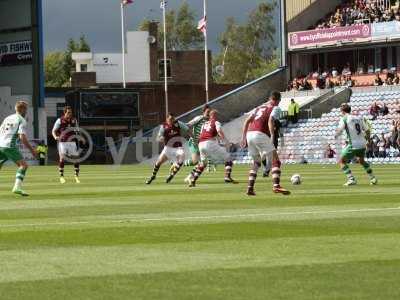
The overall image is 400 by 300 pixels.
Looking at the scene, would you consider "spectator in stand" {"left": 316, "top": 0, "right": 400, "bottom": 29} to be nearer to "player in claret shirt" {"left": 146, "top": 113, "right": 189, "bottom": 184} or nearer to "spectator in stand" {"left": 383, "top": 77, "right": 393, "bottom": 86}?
"spectator in stand" {"left": 383, "top": 77, "right": 393, "bottom": 86}

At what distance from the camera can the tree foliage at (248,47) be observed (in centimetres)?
13512

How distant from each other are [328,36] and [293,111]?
859cm

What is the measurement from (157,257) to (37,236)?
3047mm

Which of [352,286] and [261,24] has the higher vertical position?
[261,24]

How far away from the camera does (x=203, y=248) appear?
40.2ft

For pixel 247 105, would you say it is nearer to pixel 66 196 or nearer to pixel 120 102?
pixel 120 102

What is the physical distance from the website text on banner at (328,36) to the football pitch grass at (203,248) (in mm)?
45004

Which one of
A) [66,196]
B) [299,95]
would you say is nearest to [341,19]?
[299,95]

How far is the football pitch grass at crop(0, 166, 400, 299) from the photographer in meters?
9.34

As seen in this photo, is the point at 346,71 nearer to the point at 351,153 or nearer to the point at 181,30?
the point at 351,153

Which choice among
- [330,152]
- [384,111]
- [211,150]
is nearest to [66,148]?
[211,150]

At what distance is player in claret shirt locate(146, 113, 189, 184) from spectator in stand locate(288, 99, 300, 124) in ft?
97.3

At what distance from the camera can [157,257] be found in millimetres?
11461

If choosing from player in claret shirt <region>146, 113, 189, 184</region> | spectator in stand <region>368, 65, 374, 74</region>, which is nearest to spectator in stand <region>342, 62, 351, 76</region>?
spectator in stand <region>368, 65, 374, 74</region>
